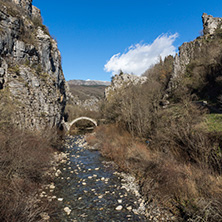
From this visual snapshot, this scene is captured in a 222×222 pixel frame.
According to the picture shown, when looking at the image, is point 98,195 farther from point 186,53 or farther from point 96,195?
point 186,53

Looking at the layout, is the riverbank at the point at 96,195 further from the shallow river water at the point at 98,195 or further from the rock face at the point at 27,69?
the rock face at the point at 27,69

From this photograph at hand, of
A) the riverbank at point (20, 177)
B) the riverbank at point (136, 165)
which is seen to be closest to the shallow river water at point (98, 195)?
the riverbank at point (136, 165)

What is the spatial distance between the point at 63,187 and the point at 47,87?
2399 cm

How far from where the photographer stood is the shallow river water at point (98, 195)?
25.1ft

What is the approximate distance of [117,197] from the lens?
934 cm

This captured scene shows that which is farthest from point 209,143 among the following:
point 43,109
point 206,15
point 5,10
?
point 206,15

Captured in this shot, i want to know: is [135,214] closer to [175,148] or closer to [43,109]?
[175,148]

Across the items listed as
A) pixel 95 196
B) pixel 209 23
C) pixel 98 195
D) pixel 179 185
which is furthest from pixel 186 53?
pixel 95 196

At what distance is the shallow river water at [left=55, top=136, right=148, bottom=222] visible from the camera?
766 cm

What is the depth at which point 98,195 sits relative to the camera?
378 inches

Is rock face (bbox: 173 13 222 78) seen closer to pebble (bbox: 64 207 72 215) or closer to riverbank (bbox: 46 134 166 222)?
riverbank (bbox: 46 134 166 222)

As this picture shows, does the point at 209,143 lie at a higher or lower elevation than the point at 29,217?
higher

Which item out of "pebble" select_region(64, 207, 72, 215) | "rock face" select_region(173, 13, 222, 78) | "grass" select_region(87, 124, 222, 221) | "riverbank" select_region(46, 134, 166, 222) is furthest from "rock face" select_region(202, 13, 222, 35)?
"pebble" select_region(64, 207, 72, 215)

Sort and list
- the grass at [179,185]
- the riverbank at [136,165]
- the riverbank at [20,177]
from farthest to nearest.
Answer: the riverbank at [136,165], the riverbank at [20,177], the grass at [179,185]
